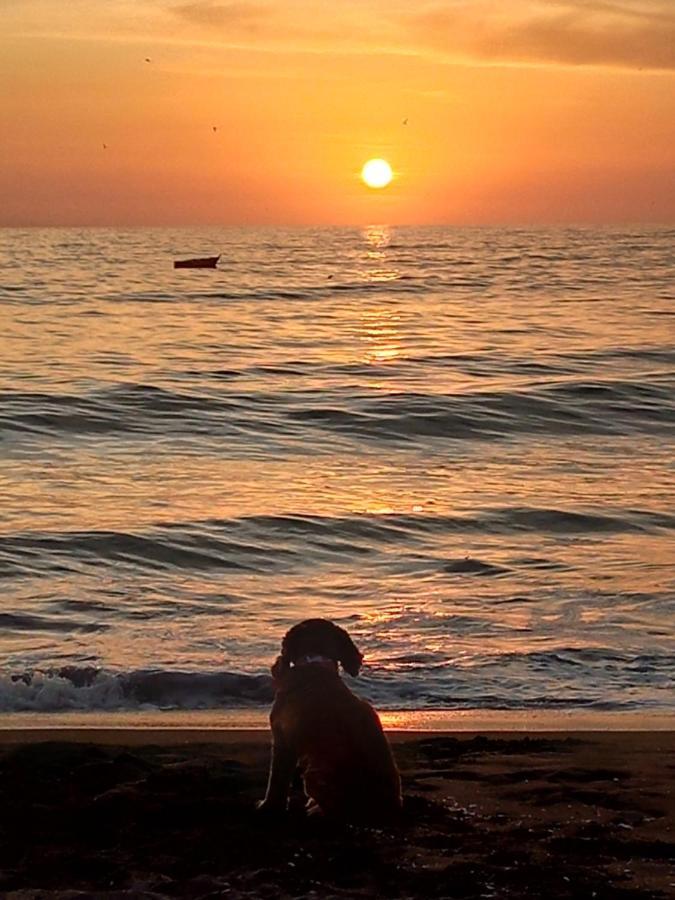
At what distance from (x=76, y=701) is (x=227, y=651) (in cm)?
138

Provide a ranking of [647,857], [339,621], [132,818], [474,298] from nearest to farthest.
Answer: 1. [647,857]
2. [132,818]
3. [339,621]
4. [474,298]

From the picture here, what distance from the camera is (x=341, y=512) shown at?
15.2 meters

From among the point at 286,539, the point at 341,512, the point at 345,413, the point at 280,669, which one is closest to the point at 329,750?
the point at 280,669

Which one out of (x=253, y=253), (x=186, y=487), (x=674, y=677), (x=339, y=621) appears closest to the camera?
(x=674, y=677)

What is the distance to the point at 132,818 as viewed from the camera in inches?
220

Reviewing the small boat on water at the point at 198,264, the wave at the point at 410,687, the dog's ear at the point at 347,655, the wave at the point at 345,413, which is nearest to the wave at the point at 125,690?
the wave at the point at 410,687

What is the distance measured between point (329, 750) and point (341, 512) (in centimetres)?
971

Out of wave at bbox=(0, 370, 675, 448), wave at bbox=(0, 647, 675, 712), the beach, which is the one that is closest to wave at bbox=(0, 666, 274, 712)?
wave at bbox=(0, 647, 675, 712)

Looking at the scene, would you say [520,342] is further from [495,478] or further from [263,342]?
[495,478]

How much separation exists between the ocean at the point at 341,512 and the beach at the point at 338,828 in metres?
2.01

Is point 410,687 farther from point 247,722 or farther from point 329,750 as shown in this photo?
point 329,750

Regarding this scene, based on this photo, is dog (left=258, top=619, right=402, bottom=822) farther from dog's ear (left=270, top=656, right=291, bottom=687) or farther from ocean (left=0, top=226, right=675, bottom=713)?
ocean (left=0, top=226, right=675, bottom=713)

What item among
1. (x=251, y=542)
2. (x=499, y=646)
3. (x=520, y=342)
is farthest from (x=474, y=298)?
(x=499, y=646)

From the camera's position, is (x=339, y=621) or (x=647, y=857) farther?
(x=339, y=621)
